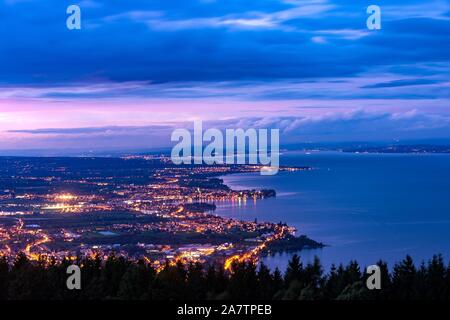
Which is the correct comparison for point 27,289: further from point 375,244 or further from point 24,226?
point 24,226

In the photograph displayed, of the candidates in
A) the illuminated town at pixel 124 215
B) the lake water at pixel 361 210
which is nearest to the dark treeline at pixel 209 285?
the illuminated town at pixel 124 215

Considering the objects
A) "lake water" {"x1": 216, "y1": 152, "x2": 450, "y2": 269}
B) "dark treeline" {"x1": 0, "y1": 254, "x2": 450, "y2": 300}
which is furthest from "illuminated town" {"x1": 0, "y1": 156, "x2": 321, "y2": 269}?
"lake water" {"x1": 216, "y1": 152, "x2": 450, "y2": 269}

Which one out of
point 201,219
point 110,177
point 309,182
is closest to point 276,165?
point 309,182

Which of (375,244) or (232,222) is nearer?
(375,244)

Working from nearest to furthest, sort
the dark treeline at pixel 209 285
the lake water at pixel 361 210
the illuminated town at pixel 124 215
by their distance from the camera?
the dark treeline at pixel 209 285
the illuminated town at pixel 124 215
the lake water at pixel 361 210

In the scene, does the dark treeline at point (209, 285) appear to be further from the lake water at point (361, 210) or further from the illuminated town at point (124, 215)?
the lake water at point (361, 210)

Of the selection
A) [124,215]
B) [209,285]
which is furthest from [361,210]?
[209,285]

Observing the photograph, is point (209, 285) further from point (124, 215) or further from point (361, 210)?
point (361, 210)
